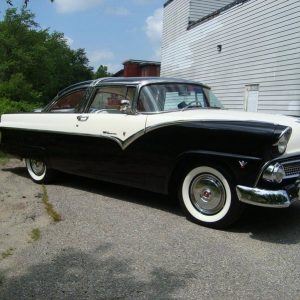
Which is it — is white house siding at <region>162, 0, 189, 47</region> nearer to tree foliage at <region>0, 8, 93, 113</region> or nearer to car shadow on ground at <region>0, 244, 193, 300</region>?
tree foliage at <region>0, 8, 93, 113</region>

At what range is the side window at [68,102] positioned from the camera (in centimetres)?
635

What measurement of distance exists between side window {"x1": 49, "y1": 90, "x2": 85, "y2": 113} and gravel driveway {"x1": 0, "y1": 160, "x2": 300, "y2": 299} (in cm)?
130

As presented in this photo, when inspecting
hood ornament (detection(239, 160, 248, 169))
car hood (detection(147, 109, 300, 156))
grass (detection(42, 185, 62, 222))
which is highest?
car hood (detection(147, 109, 300, 156))

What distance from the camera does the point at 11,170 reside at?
8.14 m

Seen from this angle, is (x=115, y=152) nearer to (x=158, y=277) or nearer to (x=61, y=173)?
(x=61, y=173)

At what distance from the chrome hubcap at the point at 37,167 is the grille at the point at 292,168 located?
382 cm

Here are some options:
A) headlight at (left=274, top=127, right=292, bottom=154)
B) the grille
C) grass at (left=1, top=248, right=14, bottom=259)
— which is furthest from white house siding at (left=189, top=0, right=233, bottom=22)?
grass at (left=1, top=248, right=14, bottom=259)

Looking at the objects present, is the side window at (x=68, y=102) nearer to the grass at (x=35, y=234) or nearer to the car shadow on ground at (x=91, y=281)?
the grass at (x=35, y=234)

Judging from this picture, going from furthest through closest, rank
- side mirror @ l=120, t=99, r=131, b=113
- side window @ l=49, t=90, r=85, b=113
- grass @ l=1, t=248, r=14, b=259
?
1. side window @ l=49, t=90, r=85, b=113
2. side mirror @ l=120, t=99, r=131, b=113
3. grass @ l=1, t=248, r=14, b=259

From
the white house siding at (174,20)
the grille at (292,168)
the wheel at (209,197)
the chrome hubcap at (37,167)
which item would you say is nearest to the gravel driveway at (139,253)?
the wheel at (209,197)

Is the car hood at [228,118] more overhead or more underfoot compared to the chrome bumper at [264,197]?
more overhead

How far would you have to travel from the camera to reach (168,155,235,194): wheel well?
15.3 ft

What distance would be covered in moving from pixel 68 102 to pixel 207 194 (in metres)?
2.68

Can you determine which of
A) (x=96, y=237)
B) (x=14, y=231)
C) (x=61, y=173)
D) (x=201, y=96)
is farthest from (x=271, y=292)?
(x=61, y=173)
